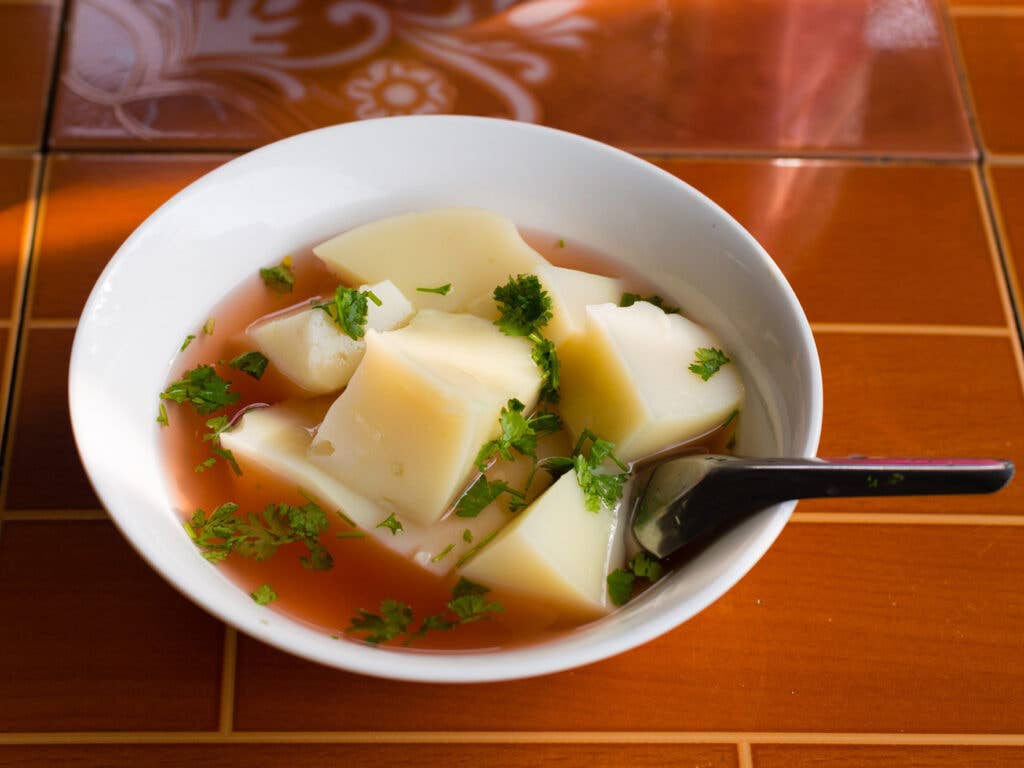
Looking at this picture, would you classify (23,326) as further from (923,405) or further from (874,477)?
(923,405)

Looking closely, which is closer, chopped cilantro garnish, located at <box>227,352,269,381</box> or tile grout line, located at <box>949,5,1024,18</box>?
chopped cilantro garnish, located at <box>227,352,269,381</box>

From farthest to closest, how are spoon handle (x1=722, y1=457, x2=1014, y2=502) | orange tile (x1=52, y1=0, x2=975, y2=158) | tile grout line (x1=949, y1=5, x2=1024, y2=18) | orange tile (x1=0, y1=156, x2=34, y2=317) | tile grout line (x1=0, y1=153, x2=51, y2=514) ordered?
tile grout line (x1=949, y1=5, x2=1024, y2=18) → orange tile (x1=52, y1=0, x2=975, y2=158) → orange tile (x1=0, y1=156, x2=34, y2=317) → tile grout line (x1=0, y1=153, x2=51, y2=514) → spoon handle (x1=722, y1=457, x2=1014, y2=502)

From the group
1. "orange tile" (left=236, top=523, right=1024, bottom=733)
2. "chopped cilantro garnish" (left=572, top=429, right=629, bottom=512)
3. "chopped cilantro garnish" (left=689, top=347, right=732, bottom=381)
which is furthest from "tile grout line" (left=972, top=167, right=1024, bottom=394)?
"chopped cilantro garnish" (left=572, top=429, right=629, bottom=512)

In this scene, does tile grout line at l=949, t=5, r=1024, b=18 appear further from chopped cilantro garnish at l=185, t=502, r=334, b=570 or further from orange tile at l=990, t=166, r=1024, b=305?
chopped cilantro garnish at l=185, t=502, r=334, b=570

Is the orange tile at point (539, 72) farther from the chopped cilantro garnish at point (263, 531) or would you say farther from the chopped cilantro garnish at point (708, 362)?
the chopped cilantro garnish at point (263, 531)

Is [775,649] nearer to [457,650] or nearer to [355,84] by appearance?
[457,650]

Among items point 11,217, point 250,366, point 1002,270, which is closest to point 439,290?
point 250,366

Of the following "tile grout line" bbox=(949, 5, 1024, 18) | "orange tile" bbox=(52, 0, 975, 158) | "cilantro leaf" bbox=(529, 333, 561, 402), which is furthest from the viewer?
"tile grout line" bbox=(949, 5, 1024, 18)
